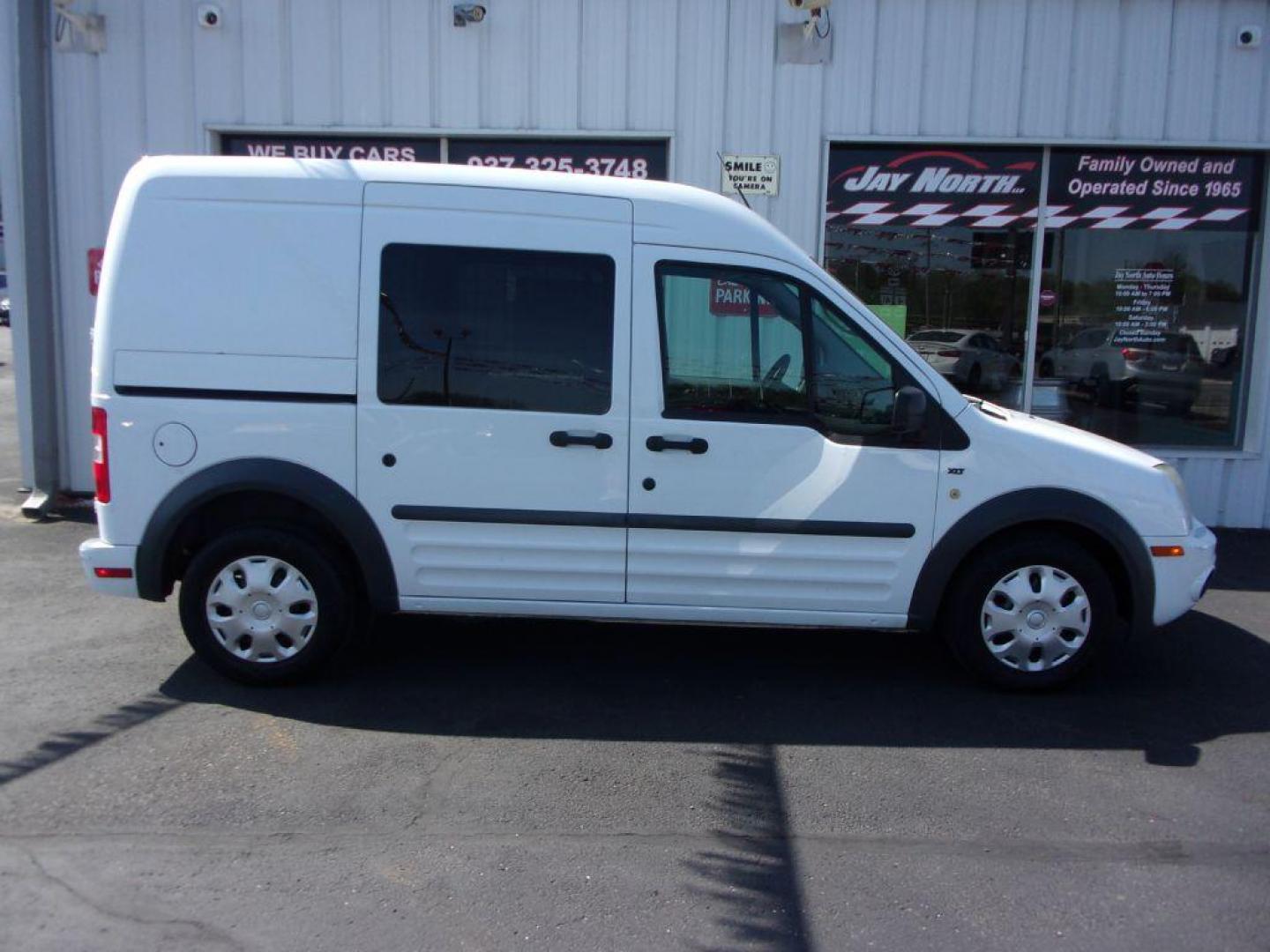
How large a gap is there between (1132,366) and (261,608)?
7.27 meters

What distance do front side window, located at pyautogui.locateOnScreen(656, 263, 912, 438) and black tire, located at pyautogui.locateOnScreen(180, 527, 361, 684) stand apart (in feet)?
5.75

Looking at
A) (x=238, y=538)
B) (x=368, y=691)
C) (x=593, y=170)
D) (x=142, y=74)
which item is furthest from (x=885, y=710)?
(x=142, y=74)

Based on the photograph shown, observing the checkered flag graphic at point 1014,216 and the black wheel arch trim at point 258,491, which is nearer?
the black wheel arch trim at point 258,491

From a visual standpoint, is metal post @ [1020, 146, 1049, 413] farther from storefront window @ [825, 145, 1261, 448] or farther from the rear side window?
the rear side window

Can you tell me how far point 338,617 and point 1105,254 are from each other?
6.91 m

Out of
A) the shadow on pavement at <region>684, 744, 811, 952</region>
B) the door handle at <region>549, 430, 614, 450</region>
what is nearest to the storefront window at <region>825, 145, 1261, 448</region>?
the door handle at <region>549, 430, 614, 450</region>

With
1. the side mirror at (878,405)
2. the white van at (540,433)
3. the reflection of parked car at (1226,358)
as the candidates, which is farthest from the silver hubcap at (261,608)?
the reflection of parked car at (1226,358)

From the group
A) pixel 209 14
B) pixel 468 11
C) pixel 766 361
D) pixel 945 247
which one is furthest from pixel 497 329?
pixel 209 14

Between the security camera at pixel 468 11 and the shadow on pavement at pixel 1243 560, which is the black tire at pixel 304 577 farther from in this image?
the shadow on pavement at pixel 1243 560

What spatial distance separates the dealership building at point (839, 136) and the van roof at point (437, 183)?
12.1ft

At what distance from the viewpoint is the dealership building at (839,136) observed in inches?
322

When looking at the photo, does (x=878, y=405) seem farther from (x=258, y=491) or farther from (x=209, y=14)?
(x=209, y=14)

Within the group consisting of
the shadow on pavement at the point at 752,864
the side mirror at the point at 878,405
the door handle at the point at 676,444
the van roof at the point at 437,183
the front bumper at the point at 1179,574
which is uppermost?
the van roof at the point at 437,183

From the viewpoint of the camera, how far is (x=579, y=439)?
4.71 m
